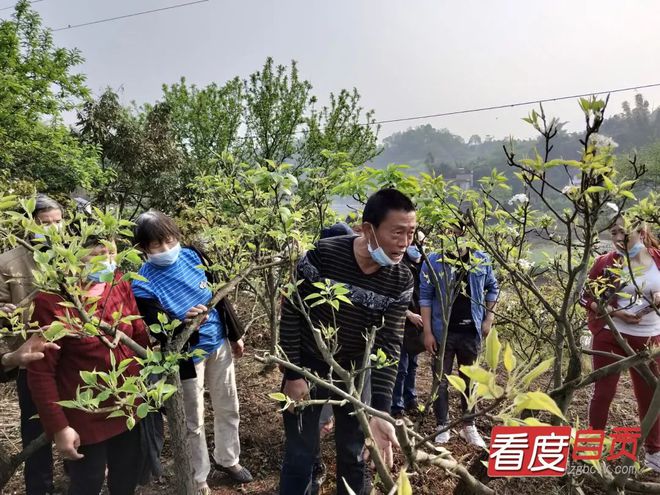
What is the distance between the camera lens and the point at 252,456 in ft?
9.07

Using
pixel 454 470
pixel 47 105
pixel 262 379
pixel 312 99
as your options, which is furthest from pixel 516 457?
pixel 312 99

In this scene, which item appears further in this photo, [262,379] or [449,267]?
[262,379]

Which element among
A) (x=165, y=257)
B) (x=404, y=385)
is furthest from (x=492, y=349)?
(x=404, y=385)

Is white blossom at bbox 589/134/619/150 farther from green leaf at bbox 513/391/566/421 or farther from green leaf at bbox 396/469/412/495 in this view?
green leaf at bbox 396/469/412/495

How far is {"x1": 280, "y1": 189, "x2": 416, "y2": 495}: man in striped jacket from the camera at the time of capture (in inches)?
71.5

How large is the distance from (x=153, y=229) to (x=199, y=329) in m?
0.60

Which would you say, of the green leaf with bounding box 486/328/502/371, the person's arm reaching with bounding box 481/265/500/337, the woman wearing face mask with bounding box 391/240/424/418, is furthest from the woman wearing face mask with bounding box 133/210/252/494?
the person's arm reaching with bounding box 481/265/500/337

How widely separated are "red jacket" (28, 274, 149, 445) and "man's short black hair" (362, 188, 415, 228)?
3.42 feet

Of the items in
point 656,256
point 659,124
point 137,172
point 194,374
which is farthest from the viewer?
point 659,124

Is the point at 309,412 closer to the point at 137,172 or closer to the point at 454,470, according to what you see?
the point at 454,470

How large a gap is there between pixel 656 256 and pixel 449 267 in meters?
1.23

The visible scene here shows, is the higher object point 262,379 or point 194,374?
point 194,374

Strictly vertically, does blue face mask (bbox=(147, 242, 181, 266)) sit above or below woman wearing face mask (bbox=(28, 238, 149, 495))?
above

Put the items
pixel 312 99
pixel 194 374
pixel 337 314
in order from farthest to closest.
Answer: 1. pixel 312 99
2. pixel 194 374
3. pixel 337 314
